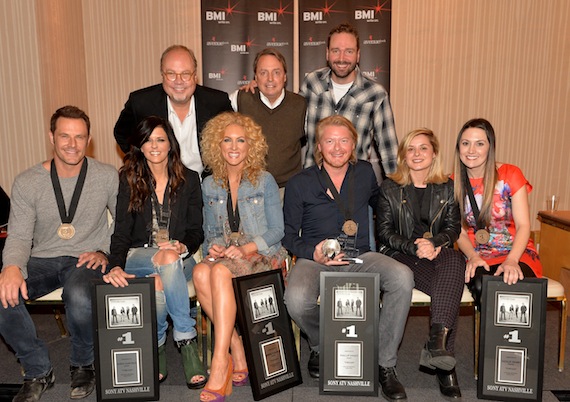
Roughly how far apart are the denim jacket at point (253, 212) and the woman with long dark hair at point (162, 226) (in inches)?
3.5

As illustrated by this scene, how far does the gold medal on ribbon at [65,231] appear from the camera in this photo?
307 cm

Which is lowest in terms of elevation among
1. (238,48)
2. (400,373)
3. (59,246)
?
(400,373)

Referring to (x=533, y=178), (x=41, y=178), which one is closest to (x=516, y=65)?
(x=533, y=178)

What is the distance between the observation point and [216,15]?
550 centimetres

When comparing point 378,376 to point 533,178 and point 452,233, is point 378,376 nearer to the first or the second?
point 452,233

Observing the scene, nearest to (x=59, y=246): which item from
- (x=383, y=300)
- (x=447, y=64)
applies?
(x=383, y=300)

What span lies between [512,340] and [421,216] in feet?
2.64

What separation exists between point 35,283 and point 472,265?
7.85 feet

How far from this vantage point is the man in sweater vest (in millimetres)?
3607

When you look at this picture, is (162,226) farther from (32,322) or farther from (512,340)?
(512,340)

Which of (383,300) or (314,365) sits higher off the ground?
(383,300)

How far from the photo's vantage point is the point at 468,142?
10.5 ft

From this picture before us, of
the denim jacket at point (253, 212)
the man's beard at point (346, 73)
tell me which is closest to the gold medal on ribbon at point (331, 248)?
the denim jacket at point (253, 212)

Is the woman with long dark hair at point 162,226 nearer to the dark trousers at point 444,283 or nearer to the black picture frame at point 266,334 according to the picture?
the black picture frame at point 266,334
